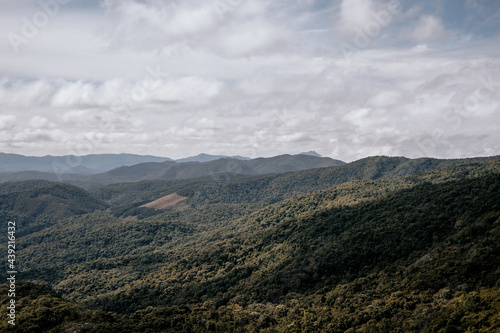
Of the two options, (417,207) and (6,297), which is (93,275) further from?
(417,207)

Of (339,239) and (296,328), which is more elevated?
(339,239)

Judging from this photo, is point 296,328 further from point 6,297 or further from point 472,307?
point 6,297

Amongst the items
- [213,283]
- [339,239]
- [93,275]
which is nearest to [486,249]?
[339,239]

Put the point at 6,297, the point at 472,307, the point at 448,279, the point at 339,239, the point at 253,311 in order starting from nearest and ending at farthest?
the point at 472,307 < the point at 448,279 < the point at 6,297 < the point at 253,311 < the point at 339,239

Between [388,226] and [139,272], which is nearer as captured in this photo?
[388,226]

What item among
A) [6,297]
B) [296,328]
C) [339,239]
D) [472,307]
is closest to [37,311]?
[6,297]

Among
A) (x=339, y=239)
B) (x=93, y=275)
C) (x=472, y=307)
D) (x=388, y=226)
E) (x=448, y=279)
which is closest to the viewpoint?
(x=472, y=307)

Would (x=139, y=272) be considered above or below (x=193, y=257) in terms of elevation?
below

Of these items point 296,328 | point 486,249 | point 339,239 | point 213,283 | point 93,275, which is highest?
point 486,249

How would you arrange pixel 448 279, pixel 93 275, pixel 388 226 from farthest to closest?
pixel 93 275, pixel 388 226, pixel 448 279
